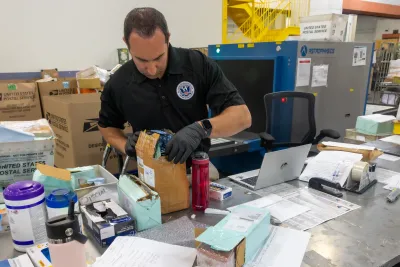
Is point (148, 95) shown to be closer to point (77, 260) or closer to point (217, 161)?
point (77, 260)

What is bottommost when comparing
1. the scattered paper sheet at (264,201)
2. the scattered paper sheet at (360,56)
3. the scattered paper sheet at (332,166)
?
the scattered paper sheet at (264,201)

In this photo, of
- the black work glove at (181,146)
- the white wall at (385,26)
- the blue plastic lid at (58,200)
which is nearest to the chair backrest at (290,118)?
the black work glove at (181,146)

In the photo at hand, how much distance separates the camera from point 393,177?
4.68 ft

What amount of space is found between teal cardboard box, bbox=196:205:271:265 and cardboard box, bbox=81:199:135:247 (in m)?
A: 0.26

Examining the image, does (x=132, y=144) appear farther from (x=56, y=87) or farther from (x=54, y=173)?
(x=56, y=87)

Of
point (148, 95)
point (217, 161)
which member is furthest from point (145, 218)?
point (217, 161)

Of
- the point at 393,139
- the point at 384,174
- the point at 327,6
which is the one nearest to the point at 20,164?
the point at 384,174

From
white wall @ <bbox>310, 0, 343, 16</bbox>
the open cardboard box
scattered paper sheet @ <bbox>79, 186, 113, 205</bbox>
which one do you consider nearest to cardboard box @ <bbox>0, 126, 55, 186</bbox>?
the open cardboard box

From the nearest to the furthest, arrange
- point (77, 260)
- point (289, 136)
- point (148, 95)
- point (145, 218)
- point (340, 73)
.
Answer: point (77, 260), point (145, 218), point (148, 95), point (289, 136), point (340, 73)

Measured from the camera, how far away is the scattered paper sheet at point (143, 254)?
809 millimetres

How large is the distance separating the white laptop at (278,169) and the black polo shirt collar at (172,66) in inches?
21.5

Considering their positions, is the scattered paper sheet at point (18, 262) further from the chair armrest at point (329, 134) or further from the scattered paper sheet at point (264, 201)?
the chair armrest at point (329, 134)

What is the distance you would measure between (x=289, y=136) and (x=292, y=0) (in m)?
4.22

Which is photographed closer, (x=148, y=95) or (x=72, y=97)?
(x=148, y=95)
